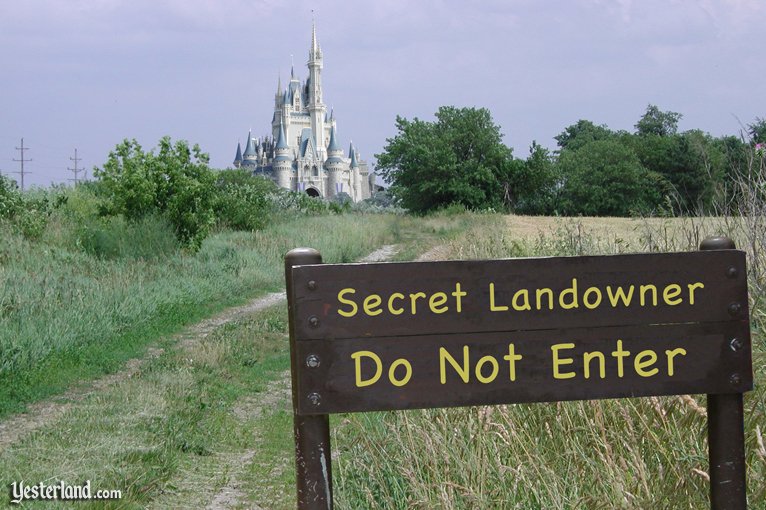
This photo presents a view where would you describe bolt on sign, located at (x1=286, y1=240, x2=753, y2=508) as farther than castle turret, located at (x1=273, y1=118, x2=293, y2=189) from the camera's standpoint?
No

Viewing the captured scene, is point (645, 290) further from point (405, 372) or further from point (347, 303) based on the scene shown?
point (347, 303)

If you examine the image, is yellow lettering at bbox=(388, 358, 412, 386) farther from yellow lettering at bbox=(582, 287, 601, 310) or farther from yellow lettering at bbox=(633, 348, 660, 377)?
yellow lettering at bbox=(633, 348, 660, 377)

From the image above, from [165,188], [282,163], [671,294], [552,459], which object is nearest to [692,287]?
[671,294]

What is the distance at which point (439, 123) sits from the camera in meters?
48.6

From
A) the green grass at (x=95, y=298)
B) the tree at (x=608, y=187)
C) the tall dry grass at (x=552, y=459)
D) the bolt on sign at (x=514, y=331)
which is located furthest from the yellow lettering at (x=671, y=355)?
the tree at (x=608, y=187)

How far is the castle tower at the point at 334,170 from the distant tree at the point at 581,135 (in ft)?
150

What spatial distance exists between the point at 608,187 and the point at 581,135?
2480 cm

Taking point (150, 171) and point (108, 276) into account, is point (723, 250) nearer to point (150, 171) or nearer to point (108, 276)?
point (108, 276)

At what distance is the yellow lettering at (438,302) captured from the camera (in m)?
2.77

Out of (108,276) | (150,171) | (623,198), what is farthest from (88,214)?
(623,198)

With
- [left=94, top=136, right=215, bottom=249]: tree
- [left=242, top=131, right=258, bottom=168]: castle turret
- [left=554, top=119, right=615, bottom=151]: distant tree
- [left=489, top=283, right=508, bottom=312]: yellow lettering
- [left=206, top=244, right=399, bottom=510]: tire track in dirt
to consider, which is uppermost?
[left=242, top=131, right=258, bottom=168]: castle turret

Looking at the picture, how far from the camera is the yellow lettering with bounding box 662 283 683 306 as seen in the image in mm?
2828

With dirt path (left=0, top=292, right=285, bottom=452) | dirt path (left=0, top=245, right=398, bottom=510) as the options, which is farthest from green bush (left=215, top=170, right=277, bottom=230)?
dirt path (left=0, top=245, right=398, bottom=510)

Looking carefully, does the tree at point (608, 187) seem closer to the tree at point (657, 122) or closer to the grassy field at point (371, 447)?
the tree at point (657, 122)
